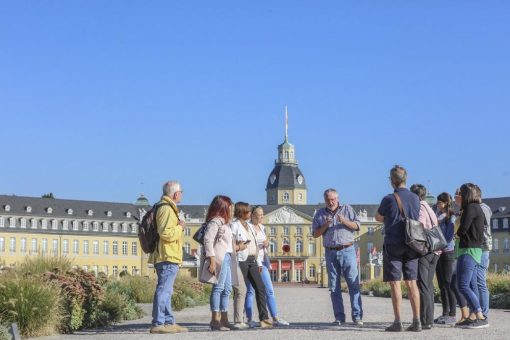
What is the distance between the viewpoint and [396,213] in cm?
1089

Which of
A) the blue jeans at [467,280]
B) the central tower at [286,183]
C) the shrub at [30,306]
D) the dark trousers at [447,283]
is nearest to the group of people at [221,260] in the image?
the shrub at [30,306]

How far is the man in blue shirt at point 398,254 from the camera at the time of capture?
10825 mm

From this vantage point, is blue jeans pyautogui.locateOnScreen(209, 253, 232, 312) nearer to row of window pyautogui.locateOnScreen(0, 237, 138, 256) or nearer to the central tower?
row of window pyautogui.locateOnScreen(0, 237, 138, 256)

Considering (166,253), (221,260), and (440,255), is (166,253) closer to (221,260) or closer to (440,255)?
(221,260)

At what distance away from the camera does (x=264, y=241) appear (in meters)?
13.2

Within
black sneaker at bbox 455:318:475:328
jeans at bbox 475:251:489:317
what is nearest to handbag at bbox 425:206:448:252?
jeans at bbox 475:251:489:317

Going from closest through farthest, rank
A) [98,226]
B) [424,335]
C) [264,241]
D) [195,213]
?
1. [424,335]
2. [264,241]
3. [98,226]
4. [195,213]

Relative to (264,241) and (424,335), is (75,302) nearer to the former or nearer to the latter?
(264,241)

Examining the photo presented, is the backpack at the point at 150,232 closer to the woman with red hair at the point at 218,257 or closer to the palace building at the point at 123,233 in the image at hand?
the woman with red hair at the point at 218,257

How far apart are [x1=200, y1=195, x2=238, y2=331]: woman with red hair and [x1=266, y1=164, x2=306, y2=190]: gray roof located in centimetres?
12927

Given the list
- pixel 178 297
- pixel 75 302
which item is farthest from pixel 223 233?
pixel 178 297

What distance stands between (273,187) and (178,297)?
405 ft

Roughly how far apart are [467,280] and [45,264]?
6.37 metres

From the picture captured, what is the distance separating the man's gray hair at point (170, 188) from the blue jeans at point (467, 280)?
11.6 feet
